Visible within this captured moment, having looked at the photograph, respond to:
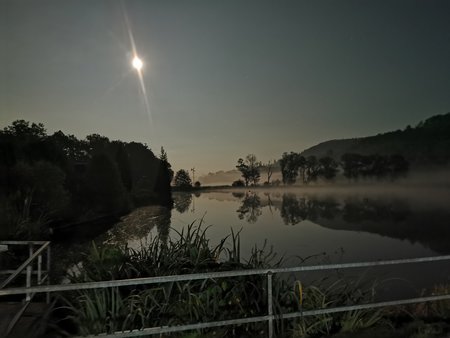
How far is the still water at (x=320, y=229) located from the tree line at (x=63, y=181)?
2401 mm

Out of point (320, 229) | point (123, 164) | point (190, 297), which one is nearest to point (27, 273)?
point (190, 297)

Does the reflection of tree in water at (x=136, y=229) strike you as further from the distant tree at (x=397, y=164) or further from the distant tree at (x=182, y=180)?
the distant tree at (x=397, y=164)

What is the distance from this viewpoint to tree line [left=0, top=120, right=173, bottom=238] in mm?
14847

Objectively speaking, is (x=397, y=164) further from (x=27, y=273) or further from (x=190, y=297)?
(x=27, y=273)

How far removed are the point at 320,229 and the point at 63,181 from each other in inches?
733

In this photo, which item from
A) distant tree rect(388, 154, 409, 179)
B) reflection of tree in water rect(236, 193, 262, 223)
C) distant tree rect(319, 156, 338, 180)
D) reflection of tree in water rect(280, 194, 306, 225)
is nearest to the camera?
reflection of tree in water rect(236, 193, 262, 223)

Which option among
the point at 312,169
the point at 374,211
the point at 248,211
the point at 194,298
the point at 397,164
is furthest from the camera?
the point at 374,211

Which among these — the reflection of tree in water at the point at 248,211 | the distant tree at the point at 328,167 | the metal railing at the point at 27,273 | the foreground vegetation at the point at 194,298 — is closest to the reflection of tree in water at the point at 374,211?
the distant tree at the point at 328,167

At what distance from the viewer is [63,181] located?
22.3 meters

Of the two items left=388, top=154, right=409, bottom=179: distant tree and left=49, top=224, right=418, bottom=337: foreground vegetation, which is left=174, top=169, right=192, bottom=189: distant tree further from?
left=388, top=154, right=409, bottom=179: distant tree

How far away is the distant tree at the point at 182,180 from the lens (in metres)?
22.8

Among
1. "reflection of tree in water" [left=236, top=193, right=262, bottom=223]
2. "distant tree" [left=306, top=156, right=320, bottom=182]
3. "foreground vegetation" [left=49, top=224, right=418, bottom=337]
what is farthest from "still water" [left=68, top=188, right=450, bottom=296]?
"distant tree" [left=306, top=156, right=320, bottom=182]

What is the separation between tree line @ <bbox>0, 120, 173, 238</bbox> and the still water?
7.88 feet

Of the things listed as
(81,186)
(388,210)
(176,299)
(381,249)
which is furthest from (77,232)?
(388,210)
